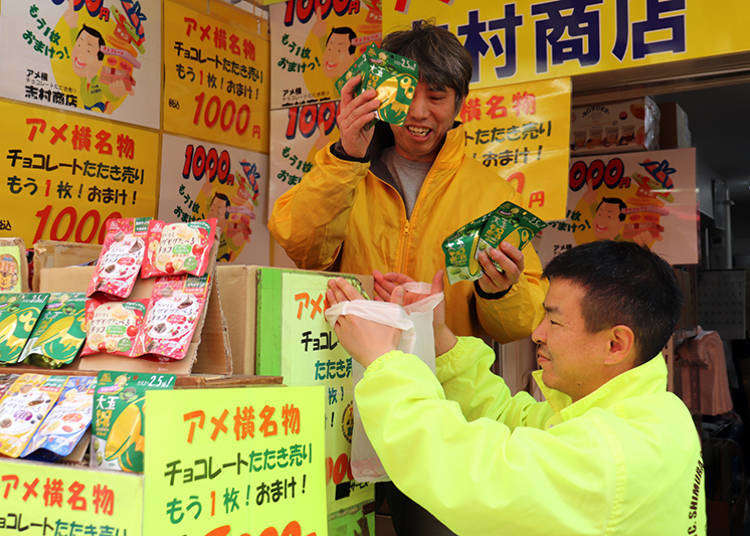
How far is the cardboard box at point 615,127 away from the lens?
396 cm

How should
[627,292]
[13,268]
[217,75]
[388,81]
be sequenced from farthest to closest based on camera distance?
1. [217,75]
2. [13,268]
3. [388,81]
4. [627,292]

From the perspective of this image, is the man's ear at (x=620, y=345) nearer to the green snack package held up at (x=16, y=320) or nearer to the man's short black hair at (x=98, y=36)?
the green snack package held up at (x=16, y=320)

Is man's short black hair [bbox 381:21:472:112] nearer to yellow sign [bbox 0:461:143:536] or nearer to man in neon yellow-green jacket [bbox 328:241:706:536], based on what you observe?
man in neon yellow-green jacket [bbox 328:241:706:536]

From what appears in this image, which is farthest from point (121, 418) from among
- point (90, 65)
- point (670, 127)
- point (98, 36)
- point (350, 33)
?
point (670, 127)

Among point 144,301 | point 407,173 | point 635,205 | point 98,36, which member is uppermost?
point 98,36

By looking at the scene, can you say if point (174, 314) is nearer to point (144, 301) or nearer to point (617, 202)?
point (144, 301)

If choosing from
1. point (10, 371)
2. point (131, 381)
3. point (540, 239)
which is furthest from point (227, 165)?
point (131, 381)

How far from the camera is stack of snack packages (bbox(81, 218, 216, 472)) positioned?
4.48 feet

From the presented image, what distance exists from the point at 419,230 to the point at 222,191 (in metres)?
2.04

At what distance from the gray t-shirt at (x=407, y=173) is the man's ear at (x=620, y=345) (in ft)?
2.66

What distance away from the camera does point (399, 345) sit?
163 cm

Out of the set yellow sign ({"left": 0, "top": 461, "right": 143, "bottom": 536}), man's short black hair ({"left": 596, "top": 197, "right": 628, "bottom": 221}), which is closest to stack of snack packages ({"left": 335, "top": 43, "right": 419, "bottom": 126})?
yellow sign ({"left": 0, "top": 461, "right": 143, "bottom": 536})

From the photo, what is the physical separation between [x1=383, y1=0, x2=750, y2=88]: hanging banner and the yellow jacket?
42.3 inches

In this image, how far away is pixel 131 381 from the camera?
1.37 metres
